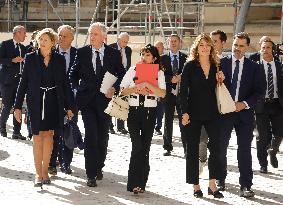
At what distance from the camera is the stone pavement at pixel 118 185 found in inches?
297

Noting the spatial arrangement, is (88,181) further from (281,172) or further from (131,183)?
(281,172)

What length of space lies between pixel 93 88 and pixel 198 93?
1.39 m

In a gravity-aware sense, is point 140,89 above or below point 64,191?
above

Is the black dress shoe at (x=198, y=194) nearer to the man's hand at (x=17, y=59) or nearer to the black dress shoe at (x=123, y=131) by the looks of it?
the man's hand at (x=17, y=59)

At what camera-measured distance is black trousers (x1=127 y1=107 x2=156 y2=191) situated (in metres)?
7.93

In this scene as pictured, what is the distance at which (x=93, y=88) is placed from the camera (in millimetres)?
8367

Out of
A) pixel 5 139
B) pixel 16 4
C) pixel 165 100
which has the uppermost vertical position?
pixel 16 4

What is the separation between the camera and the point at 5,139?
12328 mm

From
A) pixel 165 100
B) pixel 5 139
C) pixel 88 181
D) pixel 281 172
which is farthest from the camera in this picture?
pixel 5 139

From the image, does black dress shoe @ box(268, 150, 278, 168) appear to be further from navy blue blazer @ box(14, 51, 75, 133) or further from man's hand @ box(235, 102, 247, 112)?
navy blue blazer @ box(14, 51, 75, 133)

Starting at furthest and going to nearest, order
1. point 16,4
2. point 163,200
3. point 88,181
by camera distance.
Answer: point 16,4
point 88,181
point 163,200

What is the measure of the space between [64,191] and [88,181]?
424 mm

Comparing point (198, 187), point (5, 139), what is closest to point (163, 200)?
point (198, 187)

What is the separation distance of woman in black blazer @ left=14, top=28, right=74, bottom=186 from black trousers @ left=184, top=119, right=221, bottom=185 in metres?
1.55
